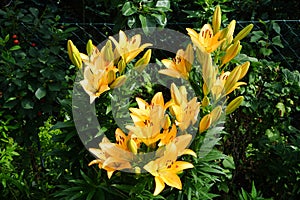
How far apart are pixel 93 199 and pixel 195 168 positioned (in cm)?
45

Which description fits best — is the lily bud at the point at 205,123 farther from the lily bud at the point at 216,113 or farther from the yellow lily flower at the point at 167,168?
the yellow lily flower at the point at 167,168

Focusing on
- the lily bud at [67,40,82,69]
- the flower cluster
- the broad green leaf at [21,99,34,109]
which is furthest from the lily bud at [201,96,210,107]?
the broad green leaf at [21,99,34,109]

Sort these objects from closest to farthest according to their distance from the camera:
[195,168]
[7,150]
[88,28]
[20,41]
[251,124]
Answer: [195,168]
[7,150]
[251,124]
[20,41]
[88,28]

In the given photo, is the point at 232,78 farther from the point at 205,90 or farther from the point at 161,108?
the point at 161,108

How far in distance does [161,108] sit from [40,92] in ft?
4.57

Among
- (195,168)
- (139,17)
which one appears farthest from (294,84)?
(195,168)

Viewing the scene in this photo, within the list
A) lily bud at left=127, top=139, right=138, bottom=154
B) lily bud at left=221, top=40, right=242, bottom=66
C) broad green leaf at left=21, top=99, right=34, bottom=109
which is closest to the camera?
lily bud at left=127, top=139, right=138, bottom=154

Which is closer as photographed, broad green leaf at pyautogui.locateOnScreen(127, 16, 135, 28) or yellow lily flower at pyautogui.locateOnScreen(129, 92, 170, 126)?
yellow lily flower at pyautogui.locateOnScreen(129, 92, 170, 126)

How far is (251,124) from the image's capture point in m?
3.19

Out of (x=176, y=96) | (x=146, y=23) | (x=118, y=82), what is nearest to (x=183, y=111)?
(x=176, y=96)

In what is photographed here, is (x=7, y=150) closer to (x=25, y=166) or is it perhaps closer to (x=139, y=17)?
(x=25, y=166)

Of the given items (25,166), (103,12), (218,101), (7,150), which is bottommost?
(25,166)

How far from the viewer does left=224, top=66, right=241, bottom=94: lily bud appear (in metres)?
1.92

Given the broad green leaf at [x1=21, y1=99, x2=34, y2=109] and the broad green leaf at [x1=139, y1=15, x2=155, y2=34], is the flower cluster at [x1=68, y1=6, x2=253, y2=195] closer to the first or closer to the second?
the broad green leaf at [x1=139, y1=15, x2=155, y2=34]
